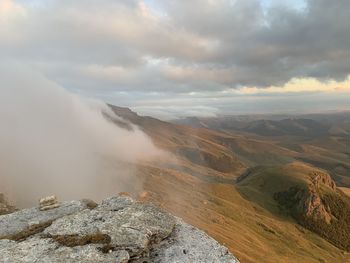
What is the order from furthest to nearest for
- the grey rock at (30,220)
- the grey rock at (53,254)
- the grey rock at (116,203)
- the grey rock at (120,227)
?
1. the grey rock at (116,203)
2. the grey rock at (30,220)
3. the grey rock at (120,227)
4. the grey rock at (53,254)

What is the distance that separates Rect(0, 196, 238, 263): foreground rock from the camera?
95.6 feet

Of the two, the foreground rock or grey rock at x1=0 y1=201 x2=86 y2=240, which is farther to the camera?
grey rock at x1=0 y1=201 x2=86 y2=240

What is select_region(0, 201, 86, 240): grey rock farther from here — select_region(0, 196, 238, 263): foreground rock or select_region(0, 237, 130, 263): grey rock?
select_region(0, 237, 130, 263): grey rock

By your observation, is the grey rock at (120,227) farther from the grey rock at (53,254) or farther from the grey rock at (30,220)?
the grey rock at (30,220)

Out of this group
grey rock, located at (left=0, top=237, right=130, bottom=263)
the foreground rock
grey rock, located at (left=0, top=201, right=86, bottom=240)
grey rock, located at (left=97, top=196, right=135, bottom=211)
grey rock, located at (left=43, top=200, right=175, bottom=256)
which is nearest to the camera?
grey rock, located at (left=0, top=237, right=130, bottom=263)

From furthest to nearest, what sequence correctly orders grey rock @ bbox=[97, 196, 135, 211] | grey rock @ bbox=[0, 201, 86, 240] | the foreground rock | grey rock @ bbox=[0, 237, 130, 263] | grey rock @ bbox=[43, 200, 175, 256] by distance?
grey rock @ bbox=[97, 196, 135, 211] → grey rock @ bbox=[0, 201, 86, 240] → grey rock @ bbox=[43, 200, 175, 256] → the foreground rock → grey rock @ bbox=[0, 237, 130, 263]

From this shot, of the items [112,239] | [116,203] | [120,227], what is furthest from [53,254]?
[116,203]

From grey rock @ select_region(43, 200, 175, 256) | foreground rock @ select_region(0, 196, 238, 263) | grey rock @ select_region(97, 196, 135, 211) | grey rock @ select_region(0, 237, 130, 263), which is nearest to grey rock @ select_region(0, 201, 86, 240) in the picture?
foreground rock @ select_region(0, 196, 238, 263)

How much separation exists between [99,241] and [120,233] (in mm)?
1705

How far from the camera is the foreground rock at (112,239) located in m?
29.1

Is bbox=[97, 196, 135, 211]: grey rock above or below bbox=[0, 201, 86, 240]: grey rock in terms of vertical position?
above

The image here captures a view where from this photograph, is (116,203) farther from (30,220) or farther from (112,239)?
(30,220)

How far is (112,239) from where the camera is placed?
30.6m

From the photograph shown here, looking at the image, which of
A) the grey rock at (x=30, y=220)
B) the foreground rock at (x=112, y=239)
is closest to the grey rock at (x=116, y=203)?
the foreground rock at (x=112, y=239)
